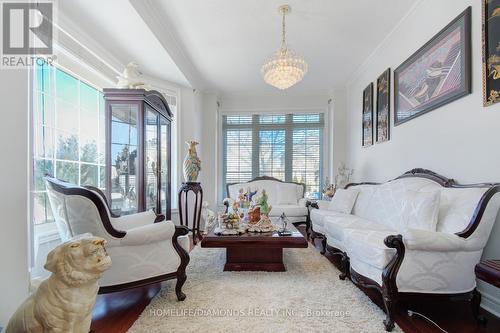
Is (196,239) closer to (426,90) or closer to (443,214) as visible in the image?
(443,214)

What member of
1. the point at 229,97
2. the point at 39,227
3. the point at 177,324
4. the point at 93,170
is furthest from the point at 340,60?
the point at 39,227

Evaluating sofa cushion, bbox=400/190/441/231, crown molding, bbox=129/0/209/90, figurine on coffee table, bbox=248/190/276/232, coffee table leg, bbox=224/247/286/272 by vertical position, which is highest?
crown molding, bbox=129/0/209/90

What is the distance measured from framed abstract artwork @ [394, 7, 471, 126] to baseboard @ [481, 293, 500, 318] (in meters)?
1.64

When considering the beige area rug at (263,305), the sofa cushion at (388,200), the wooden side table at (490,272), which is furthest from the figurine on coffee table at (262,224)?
the wooden side table at (490,272)

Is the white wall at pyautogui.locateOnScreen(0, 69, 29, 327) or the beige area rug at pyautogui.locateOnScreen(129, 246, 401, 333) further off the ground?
the white wall at pyautogui.locateOnScreen(0, 69, 29, 327)

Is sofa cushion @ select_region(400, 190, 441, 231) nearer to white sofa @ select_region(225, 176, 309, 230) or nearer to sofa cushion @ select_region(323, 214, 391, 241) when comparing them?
sofa cushion @ select_region(323, 214, 391, 241)

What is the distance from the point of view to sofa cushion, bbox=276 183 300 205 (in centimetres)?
492

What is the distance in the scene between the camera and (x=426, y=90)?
2.70 metres

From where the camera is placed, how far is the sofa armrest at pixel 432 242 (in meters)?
1.70

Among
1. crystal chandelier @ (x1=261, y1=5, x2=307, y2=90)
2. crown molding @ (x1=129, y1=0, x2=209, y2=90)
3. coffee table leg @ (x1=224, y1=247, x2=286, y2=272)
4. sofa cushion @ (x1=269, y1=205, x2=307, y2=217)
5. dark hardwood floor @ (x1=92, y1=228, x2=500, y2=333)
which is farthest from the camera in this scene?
sofa cushion @ (x1=269, y1=205, x2=307, y2=217)

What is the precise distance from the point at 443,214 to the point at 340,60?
291 cm

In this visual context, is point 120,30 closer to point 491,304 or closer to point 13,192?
point 13,192

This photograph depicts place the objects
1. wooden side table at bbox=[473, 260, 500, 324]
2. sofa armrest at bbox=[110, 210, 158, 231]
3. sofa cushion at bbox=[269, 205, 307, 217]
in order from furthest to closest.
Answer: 1. sofa cushion at bbox=[269, 205, 307, 217]
2. sofa armrest at bbox=[110, 210, 158, 231]
3. wooden side table at bbox=[473, 260, 500, 324]

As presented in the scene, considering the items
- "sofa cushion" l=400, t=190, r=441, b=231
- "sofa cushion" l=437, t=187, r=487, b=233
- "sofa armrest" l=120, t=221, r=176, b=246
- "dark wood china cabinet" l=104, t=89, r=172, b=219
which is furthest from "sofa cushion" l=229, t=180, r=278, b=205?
"sofa cushion" l=437, t=187, r=487, b=233
